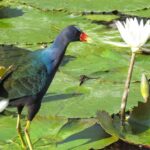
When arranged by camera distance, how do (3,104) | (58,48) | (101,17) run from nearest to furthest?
1. (3,104)
2. (58,48)
3. (101,17)

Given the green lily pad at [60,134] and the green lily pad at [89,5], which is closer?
the green lily pad at [60,134]

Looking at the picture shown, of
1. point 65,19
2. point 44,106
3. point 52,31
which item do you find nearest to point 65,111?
point 44,106

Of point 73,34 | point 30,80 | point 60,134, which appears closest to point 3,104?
point 30,80

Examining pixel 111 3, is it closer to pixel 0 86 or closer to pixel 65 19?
pixel 65 19

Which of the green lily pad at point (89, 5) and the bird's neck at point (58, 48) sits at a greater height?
the bird's neck at point (58, 48)

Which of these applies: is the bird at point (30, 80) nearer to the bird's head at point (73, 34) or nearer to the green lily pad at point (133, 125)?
the bird's head at point (73, 34)

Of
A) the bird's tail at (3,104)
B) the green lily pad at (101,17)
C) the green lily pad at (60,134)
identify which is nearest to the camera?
the bird's tail at (3,104)

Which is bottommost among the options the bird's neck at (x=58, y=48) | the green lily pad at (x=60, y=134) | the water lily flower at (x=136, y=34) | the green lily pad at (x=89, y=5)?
the green lily pad at (x=60, y=134)

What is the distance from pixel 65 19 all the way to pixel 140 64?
945mm

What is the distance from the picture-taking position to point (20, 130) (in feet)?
8.36

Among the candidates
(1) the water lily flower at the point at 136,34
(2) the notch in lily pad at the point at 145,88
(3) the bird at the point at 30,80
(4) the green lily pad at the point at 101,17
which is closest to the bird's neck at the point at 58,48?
(3) the bird at the point at 30,80

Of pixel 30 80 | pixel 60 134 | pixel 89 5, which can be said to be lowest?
pixel 60 134

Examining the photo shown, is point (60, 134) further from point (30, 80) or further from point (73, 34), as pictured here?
point (73, 34)

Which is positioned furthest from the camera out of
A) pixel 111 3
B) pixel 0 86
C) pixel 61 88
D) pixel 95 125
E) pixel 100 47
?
pixel 111 3
